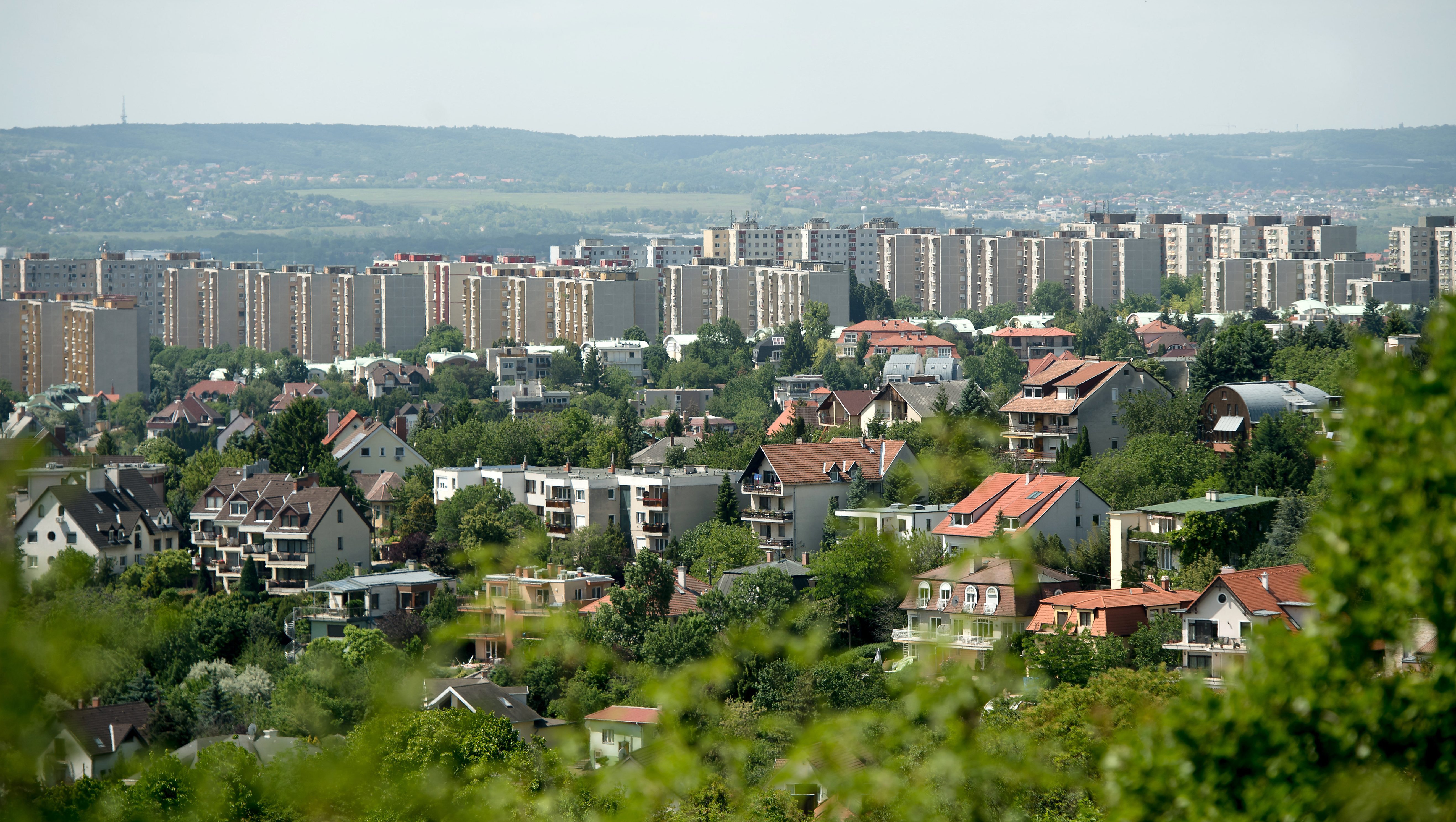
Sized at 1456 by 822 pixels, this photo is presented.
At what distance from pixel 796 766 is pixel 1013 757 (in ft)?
17.5

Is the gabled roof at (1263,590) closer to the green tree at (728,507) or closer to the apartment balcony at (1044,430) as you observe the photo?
the apartment balcony at (1044,430)

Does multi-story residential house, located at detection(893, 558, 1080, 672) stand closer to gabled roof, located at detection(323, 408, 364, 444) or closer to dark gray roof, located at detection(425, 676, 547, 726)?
dark gray roof, located at detection(425, 676, 547, 726)

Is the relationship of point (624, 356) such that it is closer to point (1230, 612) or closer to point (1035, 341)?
point (1035, 341)

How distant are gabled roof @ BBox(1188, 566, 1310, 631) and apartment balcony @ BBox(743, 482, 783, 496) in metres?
7.23

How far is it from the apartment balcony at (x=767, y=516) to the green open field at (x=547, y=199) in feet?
464

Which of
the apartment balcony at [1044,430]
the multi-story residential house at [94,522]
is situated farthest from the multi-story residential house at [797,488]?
the multi-story residential house at [94,522]

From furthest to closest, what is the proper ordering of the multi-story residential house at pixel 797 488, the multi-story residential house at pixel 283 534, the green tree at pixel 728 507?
the multi-story residential house at pixel 283 534 < the green tree at pixel 728 507 < the multi-story residential house at pixel 797 488

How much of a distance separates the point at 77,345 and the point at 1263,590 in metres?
44.2

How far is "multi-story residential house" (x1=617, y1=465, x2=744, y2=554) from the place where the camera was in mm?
22047

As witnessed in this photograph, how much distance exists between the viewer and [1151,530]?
17062 millimetres

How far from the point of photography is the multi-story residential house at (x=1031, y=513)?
17734 mm

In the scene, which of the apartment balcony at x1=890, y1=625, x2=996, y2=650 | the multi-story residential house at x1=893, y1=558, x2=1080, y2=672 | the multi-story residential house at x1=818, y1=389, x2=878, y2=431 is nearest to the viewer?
the apartment balcony at x1=890, y1=625, x2=996, y2=650

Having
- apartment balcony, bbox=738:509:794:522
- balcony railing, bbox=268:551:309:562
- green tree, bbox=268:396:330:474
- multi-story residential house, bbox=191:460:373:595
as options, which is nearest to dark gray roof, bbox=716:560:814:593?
apartment balcony, bbox=738:509:794:522

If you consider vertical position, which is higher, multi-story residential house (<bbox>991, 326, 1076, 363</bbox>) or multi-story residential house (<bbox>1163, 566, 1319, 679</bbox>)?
multi-story residential house (<bbox>991, 326, 1076, 363</bbox>)
